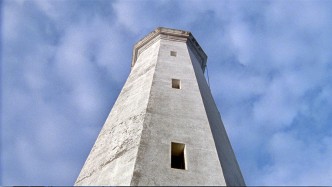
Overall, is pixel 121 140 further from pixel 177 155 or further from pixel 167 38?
pixel 167 38

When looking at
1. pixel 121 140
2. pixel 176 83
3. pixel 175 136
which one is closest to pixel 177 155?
pixel 175 136

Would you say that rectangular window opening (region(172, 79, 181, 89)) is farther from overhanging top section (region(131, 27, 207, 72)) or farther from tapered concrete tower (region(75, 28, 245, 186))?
overhanging top section (region(131, 27, 207, 72))

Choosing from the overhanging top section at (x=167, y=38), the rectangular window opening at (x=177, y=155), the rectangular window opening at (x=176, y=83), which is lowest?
the rectangular window opening at (x=177, y=155)

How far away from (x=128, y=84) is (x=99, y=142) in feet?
14.6

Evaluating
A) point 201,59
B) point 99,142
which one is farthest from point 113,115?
point 201,59

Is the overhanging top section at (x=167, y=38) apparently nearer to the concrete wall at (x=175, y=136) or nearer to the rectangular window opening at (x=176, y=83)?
the concrete wall at (x=175, y=136)

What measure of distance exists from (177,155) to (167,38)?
37.5 feet

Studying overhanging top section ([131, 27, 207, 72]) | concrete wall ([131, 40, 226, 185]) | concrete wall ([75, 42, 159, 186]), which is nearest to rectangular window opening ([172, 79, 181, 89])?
concrete wall ([131, 40, 226, 185])

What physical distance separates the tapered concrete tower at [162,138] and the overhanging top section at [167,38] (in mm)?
4728

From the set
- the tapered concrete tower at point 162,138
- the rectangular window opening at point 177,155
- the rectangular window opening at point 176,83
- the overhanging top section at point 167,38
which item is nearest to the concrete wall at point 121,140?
the tapered concrete tower at point 162,138

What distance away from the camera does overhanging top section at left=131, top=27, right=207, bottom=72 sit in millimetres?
22516

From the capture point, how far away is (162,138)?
1217 centimetres

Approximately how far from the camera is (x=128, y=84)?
17.8 meters

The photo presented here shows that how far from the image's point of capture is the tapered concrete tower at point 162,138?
1084cm
